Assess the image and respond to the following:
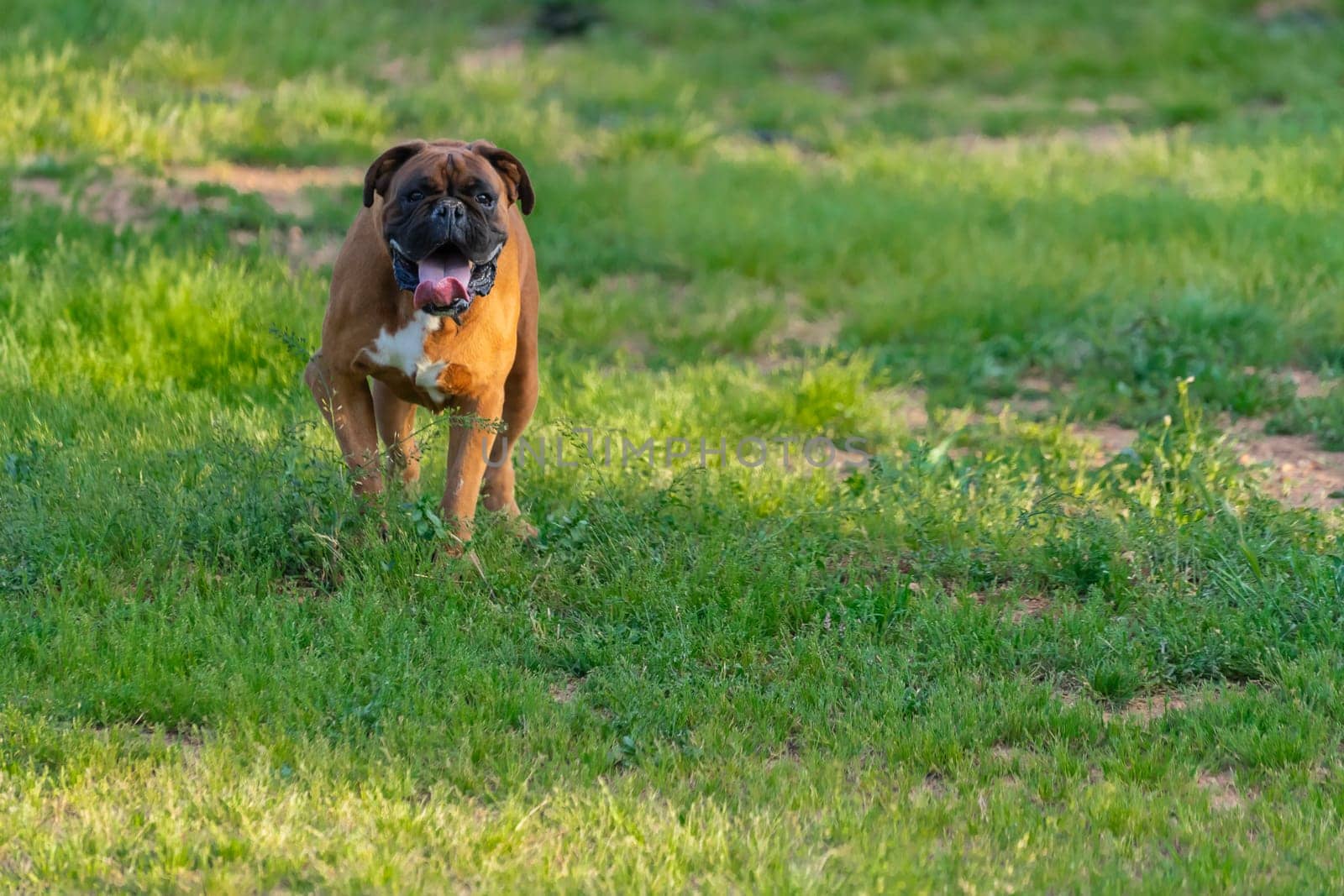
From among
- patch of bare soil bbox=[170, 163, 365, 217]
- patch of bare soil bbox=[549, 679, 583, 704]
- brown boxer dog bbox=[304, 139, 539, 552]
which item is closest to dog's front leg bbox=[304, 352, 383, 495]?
brown boxer dog bbox=[304, 139, 539, 552]

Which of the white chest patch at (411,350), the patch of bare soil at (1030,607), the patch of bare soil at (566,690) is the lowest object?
→ the patch of bare soil at (1030,607)

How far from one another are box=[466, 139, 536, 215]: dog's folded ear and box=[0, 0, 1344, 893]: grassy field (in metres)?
1.24

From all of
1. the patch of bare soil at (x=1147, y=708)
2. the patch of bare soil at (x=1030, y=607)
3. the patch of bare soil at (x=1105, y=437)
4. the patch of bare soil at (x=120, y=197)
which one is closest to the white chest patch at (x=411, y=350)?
the patch of bare soil at (x=1030, y=607)

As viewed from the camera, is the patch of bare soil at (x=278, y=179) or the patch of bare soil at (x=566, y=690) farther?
the patch of bare soil at (x=278, y=179)

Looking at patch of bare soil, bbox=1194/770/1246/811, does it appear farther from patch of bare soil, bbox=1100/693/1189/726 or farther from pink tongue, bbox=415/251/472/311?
pink tongue, bbox=415/251/472/311

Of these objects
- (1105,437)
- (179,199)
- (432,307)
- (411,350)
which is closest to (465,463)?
(411,350)

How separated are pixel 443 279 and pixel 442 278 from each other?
0.04 feet

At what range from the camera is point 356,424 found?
5.75 m

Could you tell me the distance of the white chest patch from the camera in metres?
5.49

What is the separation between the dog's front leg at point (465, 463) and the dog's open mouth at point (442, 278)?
18.0 inches

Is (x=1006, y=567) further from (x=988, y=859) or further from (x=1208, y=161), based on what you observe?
(x=1208, y=161)

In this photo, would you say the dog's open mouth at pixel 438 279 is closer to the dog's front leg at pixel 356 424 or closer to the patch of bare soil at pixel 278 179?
the dog's front leg at pixel 356 424

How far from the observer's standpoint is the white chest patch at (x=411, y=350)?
5.49 meters

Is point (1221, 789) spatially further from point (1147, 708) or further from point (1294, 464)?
point (1294, 464)
